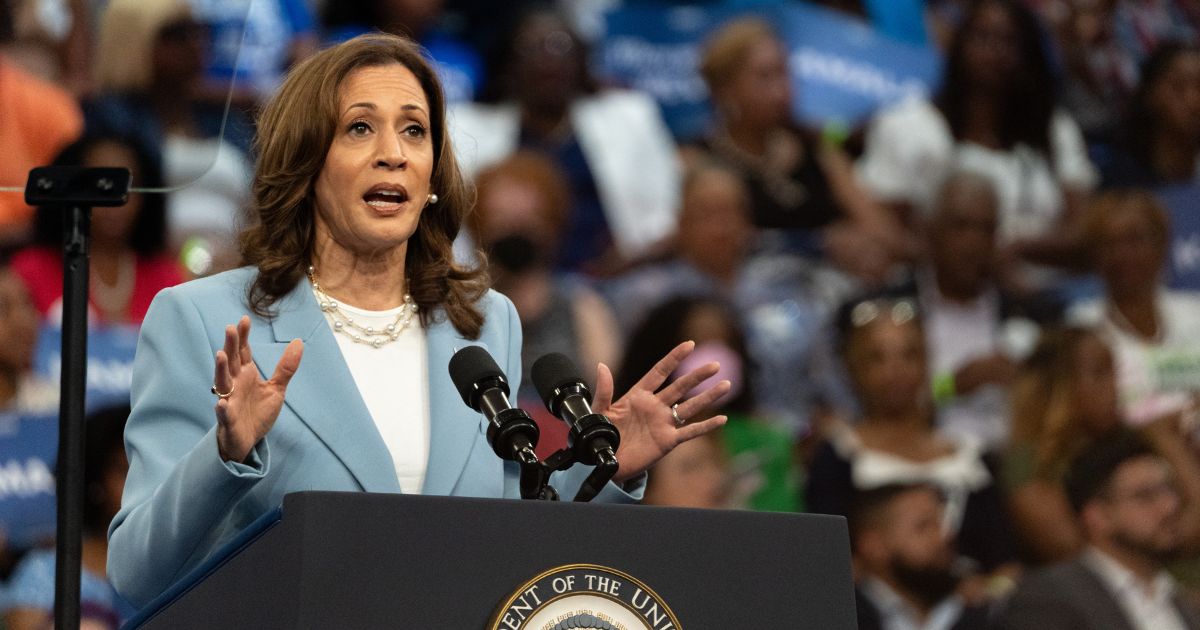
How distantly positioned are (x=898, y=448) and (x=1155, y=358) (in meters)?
1.21

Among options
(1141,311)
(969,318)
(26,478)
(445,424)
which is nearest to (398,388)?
(445,424)

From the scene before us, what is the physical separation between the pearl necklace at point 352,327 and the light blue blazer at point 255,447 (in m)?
0.03

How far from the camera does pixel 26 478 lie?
420cm

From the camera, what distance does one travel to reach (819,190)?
18.3 ft

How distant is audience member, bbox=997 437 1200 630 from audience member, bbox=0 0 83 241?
360 cm

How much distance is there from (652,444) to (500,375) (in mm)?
247

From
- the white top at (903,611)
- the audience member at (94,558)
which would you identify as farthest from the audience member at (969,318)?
the audience member at (94,558)

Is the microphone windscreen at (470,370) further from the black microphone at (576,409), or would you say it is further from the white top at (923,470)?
the white top at (923,470)

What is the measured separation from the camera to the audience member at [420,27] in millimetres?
5266

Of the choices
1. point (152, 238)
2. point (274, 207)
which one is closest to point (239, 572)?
point (274, 207)

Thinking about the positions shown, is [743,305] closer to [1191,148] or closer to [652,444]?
[1191,148]

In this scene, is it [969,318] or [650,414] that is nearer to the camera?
[650,414]

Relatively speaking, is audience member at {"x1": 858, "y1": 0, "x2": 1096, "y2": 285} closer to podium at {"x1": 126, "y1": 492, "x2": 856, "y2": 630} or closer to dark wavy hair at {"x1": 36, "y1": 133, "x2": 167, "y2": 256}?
dark wavy hair at {"x1": 36, "y1": 133, "x2": 167, "y2": 256}

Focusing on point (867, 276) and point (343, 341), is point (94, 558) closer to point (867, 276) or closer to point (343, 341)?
point (343, 341)
